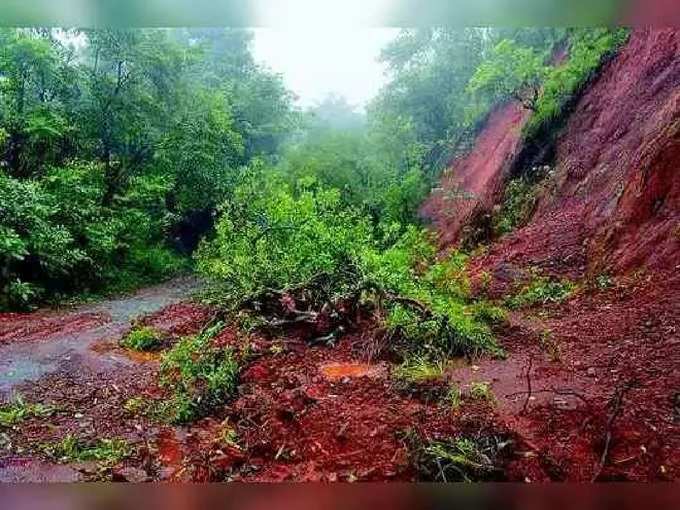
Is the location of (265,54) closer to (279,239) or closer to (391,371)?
(279,239)

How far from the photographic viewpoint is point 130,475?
291 centimetres

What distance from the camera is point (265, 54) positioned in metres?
9.22

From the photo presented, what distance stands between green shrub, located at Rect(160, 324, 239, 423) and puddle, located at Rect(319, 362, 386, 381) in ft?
1.77

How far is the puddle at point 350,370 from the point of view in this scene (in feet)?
11.8

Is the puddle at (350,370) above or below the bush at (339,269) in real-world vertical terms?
below

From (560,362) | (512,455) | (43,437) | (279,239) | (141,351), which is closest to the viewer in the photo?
(512,455)

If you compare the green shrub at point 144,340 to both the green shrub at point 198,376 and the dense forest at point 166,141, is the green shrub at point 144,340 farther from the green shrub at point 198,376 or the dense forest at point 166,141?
the dense forest at point 166,141

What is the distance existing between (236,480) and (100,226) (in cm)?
480

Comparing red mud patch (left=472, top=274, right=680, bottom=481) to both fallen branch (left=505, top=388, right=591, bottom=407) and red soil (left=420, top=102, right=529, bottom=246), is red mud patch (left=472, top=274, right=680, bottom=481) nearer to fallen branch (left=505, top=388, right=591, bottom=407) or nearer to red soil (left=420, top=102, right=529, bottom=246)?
fallen branch (left=505, top=388, right=591, bottom=407)

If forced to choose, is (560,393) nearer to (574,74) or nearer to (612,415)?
(612,415)

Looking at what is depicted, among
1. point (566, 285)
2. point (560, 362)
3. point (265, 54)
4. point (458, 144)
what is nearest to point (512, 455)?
point (560, 362)

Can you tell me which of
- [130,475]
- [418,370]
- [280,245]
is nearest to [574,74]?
[280,245]

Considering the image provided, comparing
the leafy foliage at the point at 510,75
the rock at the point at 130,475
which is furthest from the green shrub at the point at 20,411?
the leafy foliage at the point at 510,75

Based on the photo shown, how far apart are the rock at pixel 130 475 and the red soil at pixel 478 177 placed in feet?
13.8
